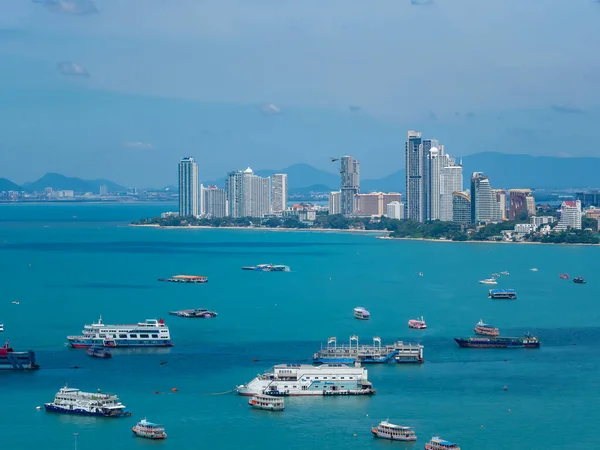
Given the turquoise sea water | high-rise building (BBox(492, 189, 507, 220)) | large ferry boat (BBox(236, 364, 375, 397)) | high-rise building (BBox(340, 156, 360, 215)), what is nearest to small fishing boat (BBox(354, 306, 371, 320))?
the turquoise sea water

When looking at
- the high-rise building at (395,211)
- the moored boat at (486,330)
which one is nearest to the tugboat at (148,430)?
the moored boat at (486,330)

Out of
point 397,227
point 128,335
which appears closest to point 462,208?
point 397,227

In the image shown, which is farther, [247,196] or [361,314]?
[247,196]

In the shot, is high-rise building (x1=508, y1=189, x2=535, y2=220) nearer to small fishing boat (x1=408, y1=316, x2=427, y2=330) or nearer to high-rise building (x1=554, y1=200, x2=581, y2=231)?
high-rise building (x1=554, y1=200, x2=581, y2=231)

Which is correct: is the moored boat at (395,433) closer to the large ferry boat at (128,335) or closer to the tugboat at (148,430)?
the tugboat at (148,430)

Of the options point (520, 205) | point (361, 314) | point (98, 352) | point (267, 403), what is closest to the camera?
point (267, 403)

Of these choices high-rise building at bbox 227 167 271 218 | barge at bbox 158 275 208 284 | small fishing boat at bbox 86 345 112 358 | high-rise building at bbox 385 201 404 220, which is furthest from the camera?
high-rise building at bbox 227 167 271 218

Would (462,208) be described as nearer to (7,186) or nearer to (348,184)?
(348,184)
